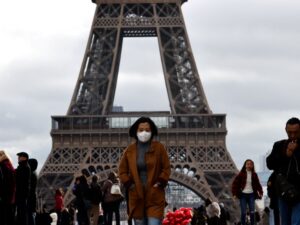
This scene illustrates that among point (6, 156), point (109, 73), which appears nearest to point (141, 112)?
point (109, 73)

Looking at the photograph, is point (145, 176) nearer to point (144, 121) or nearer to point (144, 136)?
point (144, 136)

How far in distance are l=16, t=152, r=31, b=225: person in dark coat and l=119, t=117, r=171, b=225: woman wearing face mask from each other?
416cm

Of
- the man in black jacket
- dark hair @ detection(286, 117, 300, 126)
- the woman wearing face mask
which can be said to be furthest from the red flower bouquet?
dark hair @ detection(286, 117, 300, 126)

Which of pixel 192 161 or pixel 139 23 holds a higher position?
pixel 139 23

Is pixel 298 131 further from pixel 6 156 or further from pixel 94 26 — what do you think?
pixel 94 26

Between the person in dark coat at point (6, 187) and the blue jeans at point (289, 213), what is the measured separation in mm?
4381

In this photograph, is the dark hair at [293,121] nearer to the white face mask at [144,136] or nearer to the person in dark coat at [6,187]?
the white face mask at [144,136]

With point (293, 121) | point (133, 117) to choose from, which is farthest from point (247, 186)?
point (133, 117)

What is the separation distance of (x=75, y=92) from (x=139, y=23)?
20.9 ft

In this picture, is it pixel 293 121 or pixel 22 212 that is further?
pixel 22 212

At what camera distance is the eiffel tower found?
59.0 meters

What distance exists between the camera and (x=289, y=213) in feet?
44.7

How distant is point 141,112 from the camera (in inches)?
2598

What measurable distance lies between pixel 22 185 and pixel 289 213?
244 inches
